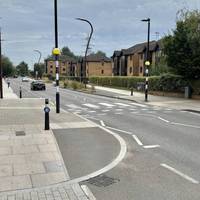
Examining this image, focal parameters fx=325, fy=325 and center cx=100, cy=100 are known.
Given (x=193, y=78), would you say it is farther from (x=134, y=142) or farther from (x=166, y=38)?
(x=134, y=142)

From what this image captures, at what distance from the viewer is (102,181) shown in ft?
21.2

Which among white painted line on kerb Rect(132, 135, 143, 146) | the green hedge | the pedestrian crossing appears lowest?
the pedestrian crossing

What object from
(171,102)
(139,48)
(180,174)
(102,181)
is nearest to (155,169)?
(180,174)

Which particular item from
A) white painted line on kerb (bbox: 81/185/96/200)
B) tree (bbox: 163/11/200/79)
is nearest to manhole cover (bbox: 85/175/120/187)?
white painted line on kerb (bbox: 81/185/96/200)

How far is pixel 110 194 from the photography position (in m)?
5.74

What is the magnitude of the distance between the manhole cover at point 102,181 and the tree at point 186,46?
2212 centimetres

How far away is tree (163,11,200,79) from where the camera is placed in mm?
26828

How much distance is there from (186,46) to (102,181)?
75.8 feet

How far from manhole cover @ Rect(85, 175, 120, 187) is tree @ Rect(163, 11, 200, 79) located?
2212 centimetres

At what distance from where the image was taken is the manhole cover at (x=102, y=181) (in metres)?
6.28

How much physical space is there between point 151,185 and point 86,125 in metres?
7.21

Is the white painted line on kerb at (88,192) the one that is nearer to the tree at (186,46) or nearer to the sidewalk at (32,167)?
the sidewalk at (32,167)

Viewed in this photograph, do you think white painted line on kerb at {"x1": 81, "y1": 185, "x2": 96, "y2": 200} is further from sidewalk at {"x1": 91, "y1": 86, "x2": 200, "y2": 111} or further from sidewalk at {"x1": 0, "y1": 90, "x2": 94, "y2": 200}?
sidewalk at {"x1": 91, "y1": 86, "x2": 200, "y2": 111}

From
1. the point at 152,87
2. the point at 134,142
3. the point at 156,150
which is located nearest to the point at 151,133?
the point at 134,142
